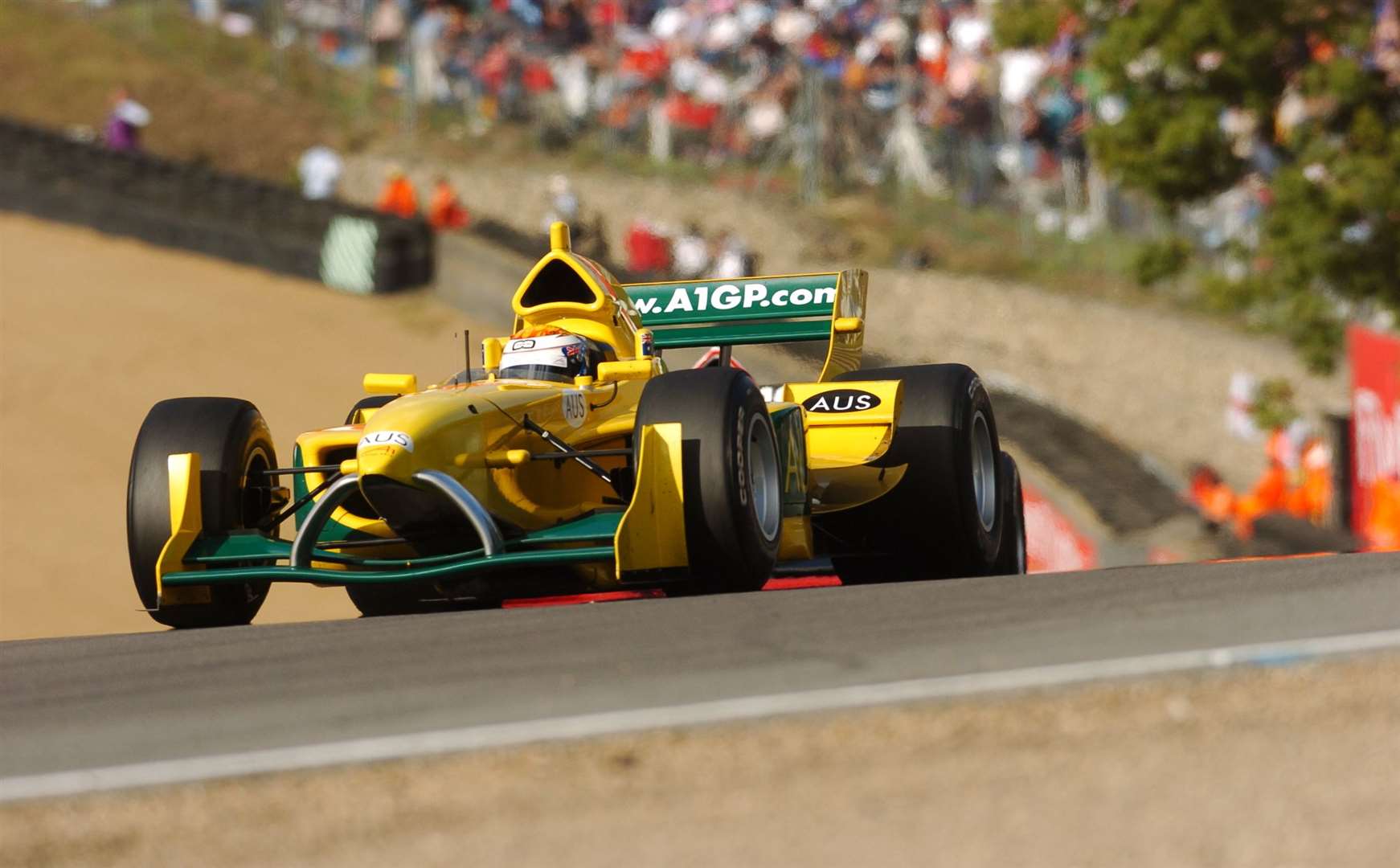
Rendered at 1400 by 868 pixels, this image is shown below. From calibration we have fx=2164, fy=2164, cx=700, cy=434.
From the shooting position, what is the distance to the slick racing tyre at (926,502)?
9.56 metres

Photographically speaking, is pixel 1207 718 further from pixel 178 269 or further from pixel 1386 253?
pixel 178 269

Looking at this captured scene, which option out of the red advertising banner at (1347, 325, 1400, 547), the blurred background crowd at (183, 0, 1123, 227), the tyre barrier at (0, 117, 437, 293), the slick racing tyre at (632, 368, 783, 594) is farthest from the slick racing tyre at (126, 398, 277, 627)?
the tyre barrier at (0, 117, 437, 293)

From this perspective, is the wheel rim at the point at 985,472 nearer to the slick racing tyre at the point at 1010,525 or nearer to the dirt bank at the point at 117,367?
the slick racing tyre at the point at 1010,525

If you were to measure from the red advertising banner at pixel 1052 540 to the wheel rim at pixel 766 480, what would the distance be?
29.7 ft

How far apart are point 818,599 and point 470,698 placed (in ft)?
6.66

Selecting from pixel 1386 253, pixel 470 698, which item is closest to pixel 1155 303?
pixel 1386 253

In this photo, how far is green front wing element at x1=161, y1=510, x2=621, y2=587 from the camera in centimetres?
785

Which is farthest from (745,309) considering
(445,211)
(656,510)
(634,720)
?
(445,211)

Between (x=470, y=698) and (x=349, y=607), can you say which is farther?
(x=349, y=607)

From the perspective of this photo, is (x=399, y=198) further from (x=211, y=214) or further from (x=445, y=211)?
(x=211, y=214)

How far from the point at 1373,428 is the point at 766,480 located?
1002cm

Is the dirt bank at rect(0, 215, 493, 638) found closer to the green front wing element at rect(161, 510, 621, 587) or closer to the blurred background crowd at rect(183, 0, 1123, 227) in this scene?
the blurred background crowd at rect(183, 0, 1123, 227)

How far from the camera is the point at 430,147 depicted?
32062 mm

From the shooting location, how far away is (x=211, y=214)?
25406mm
